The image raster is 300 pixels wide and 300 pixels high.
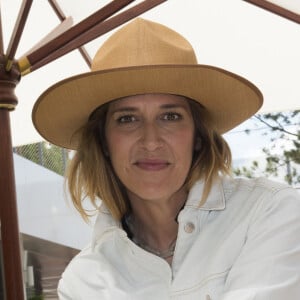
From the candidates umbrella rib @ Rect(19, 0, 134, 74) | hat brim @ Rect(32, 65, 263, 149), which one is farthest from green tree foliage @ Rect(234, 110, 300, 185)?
hat brim @ Rect(32, 65, 263, 149)

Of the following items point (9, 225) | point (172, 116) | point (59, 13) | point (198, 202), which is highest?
point (59, 13)

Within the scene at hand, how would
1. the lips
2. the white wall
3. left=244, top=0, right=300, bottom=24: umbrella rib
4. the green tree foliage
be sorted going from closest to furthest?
1. the lips
2. left=244, top=0, right=300, bottom=24: umbrella rib
3. the green tree foliage
4. the white wall

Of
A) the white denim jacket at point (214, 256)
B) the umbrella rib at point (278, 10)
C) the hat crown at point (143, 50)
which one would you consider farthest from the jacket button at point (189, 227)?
the umbrella rib at point (278, 10)

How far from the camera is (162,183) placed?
173cm

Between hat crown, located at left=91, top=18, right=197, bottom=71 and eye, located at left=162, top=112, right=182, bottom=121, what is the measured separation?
0.14 m

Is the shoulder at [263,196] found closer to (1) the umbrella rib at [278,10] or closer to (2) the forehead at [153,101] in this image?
(2) the forehead at [153,101]

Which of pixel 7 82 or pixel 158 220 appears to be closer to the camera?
pixel 158 220

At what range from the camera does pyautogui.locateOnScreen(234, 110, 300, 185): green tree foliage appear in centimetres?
771

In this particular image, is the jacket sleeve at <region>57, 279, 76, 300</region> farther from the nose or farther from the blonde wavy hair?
the nose

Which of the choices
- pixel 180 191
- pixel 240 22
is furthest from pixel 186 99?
pixel 240 22

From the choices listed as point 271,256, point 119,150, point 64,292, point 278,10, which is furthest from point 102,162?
point 278,10

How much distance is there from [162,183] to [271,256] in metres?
0.35

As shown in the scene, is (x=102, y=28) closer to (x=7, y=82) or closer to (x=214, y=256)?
(x=7, y=82)

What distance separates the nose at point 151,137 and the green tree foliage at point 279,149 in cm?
590
